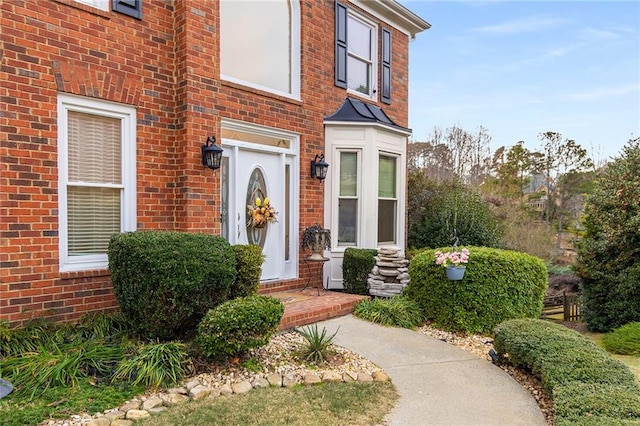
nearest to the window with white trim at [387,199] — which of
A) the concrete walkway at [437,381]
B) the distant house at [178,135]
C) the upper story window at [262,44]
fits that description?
the distant house at [178,135]

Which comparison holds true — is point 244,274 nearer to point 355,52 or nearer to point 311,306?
point 311,306

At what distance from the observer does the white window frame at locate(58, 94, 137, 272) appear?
500 cm

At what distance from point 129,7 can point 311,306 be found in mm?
4694

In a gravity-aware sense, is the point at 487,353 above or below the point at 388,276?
below

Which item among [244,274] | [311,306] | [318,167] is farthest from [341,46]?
[244,274]

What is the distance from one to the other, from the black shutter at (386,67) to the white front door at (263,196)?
367 centimetres

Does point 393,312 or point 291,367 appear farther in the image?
point 393,312

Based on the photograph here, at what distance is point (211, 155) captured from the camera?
239 inches

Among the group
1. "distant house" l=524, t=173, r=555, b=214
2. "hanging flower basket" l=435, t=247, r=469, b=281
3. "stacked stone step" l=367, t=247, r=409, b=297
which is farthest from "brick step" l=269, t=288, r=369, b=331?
"distant house" l=524, t=173, r=555, b=214

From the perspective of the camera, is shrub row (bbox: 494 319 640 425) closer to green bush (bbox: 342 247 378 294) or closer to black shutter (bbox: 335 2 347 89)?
green bush (bbox: 342 247 378 294)

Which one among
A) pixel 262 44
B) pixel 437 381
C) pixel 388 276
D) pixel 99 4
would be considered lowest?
pixel 437 381

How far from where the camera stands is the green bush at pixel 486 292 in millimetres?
6062

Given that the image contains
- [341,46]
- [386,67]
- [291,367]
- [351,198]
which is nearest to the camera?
[291,367]

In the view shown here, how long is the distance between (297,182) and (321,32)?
9.61ft
